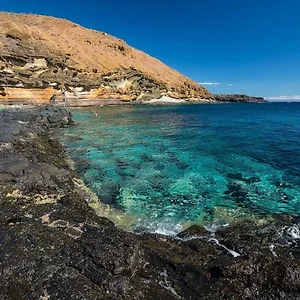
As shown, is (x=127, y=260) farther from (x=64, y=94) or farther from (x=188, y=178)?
(x=64, y=94)

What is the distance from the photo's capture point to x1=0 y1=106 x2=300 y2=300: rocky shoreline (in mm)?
4918

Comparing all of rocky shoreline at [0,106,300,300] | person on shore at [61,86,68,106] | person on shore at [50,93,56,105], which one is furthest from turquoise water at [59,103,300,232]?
person on shore at [61,86,68,106]

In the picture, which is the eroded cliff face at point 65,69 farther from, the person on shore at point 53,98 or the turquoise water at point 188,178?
the turquoise water at point 188,178

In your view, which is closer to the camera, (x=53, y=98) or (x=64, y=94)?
(x=53, y=98)

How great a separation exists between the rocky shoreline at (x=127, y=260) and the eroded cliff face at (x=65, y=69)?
205 ft

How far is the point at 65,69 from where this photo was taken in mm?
73750

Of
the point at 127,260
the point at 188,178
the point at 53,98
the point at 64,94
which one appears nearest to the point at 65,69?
the point at 64,94

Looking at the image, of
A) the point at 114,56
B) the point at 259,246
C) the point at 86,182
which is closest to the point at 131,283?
the point at 259,246

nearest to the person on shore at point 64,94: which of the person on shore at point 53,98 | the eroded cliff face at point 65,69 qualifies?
the eroded cliff face at point 65,69

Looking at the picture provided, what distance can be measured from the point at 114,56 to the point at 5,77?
6029 centimetres

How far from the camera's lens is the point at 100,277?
511cm

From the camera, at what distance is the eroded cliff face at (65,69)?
205 feet

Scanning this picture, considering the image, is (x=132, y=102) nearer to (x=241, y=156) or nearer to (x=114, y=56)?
(x=114, y=56)

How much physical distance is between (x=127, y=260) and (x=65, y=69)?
7635 cm
